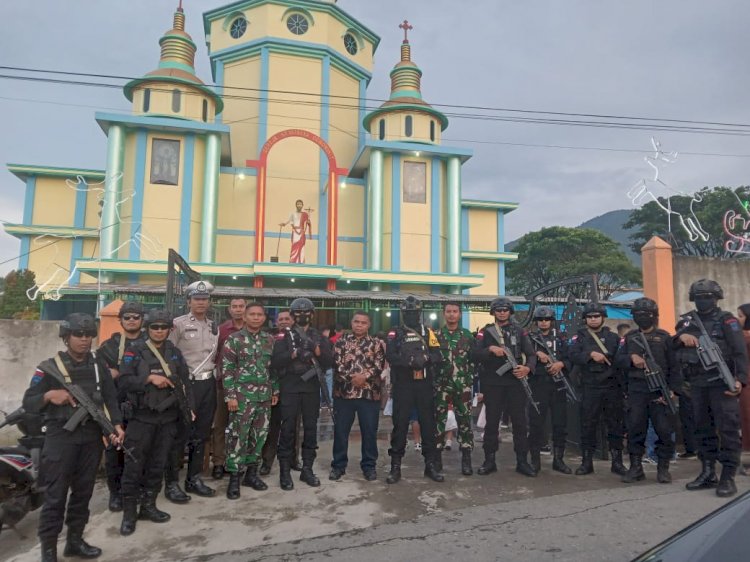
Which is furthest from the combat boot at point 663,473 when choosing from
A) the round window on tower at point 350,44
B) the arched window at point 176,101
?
the round window on tower at point 350,44

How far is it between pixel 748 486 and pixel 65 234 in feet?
75.7

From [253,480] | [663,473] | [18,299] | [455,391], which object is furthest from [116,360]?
[18,299]

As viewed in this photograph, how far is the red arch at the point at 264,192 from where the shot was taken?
1806 centimetres

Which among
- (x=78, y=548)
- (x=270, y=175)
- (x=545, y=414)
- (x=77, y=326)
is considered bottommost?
(x=78, y=548)

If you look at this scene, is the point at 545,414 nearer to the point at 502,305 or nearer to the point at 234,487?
the point at 502,305

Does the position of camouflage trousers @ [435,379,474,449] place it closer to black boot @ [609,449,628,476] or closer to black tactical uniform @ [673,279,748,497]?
black boot @ [609,449,628,476]

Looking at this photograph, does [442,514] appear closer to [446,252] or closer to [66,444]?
[66,444]

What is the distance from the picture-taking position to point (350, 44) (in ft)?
74.0

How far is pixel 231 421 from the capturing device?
4602 mm

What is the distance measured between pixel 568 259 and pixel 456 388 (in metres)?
35.2

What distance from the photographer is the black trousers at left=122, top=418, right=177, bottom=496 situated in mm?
3826

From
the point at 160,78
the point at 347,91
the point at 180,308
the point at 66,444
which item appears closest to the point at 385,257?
the point at 347,91

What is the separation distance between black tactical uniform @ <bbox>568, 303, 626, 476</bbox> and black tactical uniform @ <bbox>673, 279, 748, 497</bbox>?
70 cm

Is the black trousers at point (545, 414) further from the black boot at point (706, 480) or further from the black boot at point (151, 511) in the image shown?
the black boot at point (151, 511)
